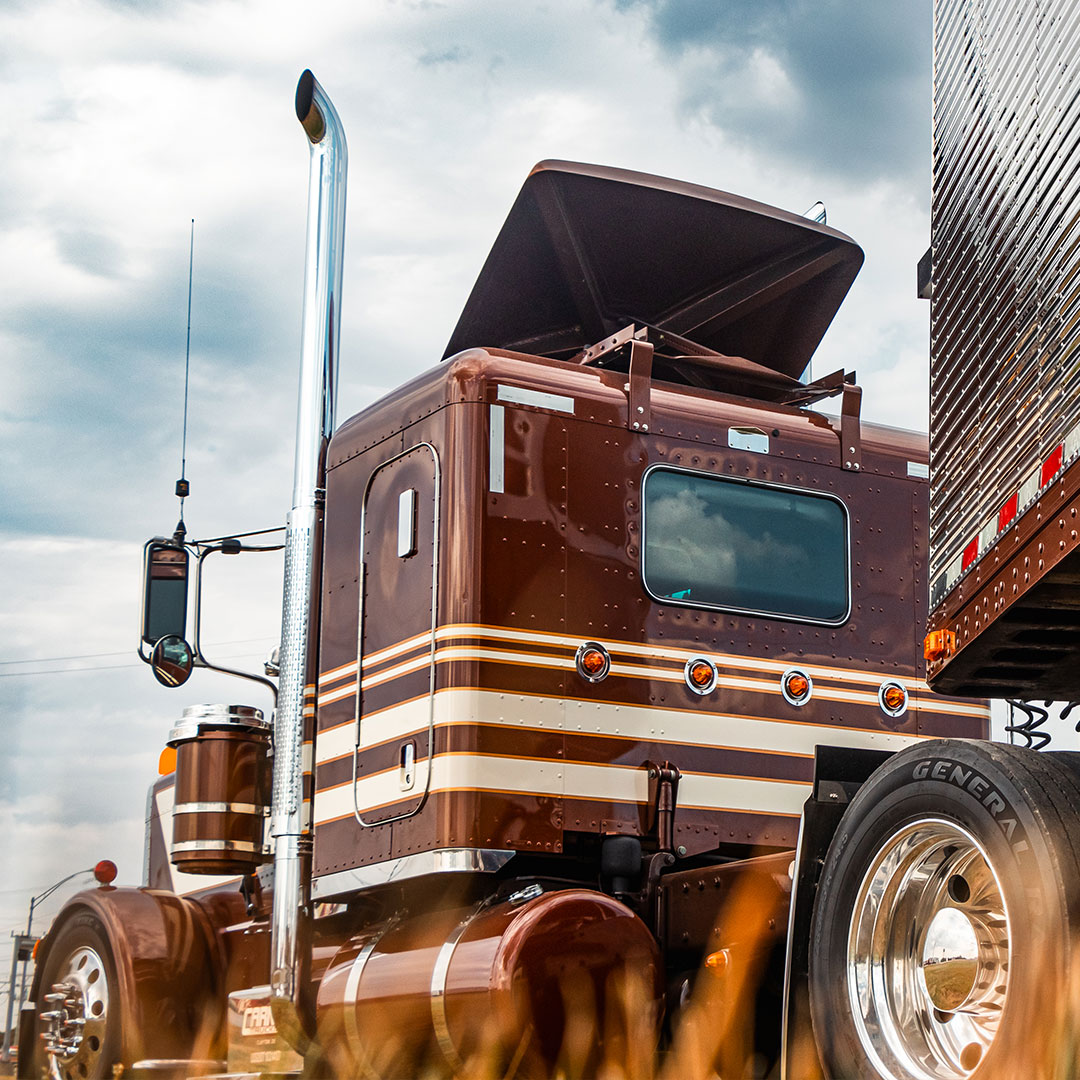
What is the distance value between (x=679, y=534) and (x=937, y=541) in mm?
1942

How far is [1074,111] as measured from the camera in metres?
3.38

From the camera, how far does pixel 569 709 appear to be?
18.4 ft

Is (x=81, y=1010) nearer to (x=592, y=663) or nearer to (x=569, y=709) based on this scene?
(x=569, y=709)

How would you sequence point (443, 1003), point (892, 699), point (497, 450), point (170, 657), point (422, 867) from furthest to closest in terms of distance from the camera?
point (170, 657) → point (892, 699) → point (497, 450) → point (422, 867) → point (443, 1003)

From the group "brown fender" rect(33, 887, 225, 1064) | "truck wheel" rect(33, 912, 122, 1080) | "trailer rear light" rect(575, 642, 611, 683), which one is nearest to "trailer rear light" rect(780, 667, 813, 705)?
"trailer rear light" rect(575, 642, 611, 683)

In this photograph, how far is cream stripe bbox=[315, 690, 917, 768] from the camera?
5484 mm

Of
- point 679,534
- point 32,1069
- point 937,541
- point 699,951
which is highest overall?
point 679,534

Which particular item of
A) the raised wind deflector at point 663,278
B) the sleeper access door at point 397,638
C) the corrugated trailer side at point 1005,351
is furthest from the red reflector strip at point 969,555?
the raised wind deflector at point 663,278

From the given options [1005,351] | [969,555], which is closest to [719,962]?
[969,555]

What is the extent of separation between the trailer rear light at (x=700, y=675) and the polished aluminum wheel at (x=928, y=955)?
1885 millimetres

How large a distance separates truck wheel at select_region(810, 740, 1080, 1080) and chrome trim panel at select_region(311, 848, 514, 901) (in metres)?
1.55

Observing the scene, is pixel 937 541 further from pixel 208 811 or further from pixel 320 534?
pixel 208 811

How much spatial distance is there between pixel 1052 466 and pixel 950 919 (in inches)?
43.5

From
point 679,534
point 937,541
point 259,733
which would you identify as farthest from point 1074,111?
point 259,733
